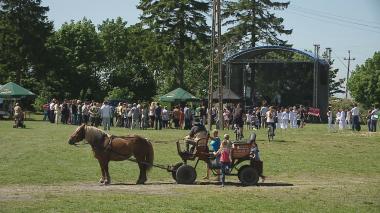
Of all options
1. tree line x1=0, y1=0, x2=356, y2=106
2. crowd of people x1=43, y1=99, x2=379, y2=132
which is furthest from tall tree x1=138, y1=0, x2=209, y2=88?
crowd of people x1=43, y1=99, x2=379, y2=132

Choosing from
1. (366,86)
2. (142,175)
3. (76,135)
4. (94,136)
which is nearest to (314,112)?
(366,86)

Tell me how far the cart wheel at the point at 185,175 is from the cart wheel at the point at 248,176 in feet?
4.22

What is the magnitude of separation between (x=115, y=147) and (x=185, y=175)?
6.85 feet

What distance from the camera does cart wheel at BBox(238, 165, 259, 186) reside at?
58.3 feet

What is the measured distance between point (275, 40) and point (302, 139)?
144 feet

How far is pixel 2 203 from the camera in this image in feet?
44.5

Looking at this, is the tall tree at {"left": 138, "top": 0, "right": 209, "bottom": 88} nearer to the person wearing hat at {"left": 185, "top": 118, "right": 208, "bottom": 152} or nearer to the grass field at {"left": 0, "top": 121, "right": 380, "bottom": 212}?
the grass field at {"left": 0, "top": 121, "right": 380, "bottom": 212}

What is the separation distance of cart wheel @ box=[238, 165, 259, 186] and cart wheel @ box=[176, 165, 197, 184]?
1.29 m

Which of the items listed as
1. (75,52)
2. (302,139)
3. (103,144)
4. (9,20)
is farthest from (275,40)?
(103,144)

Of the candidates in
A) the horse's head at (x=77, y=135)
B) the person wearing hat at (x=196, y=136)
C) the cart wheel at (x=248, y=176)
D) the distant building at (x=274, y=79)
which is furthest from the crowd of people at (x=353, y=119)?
the horse's head at (x=77, y=135)

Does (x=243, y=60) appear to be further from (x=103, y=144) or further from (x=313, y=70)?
(x=103, y=144)

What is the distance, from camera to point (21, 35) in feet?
224

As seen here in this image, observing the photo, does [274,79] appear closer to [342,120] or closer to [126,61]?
[342,120]

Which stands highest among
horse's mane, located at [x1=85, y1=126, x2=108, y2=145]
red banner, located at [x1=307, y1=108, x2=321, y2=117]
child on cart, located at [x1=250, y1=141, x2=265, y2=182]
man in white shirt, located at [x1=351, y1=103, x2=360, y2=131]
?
red banner, located at [x1=307, y1=108, x2=321, y2=117]
